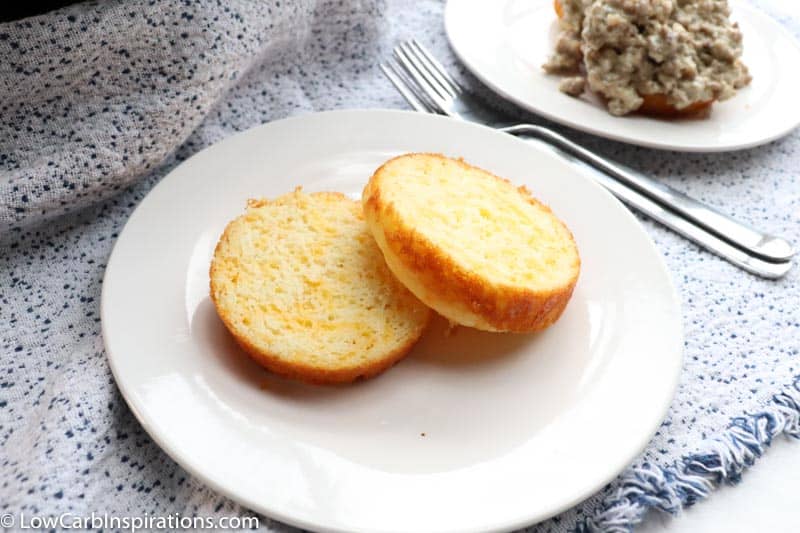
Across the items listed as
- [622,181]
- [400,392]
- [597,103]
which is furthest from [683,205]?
[400,392]

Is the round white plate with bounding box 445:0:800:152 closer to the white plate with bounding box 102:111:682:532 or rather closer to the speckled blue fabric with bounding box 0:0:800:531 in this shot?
the speckled blue fabric with bounding box 0:0:800:531

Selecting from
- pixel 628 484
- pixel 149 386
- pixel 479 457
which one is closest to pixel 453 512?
pixel 479 457

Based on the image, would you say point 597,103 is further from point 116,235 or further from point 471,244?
point 116,235

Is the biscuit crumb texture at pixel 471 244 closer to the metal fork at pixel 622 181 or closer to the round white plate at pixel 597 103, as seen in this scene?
the metal fork at pixel 622 181

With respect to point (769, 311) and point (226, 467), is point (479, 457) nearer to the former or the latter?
point (226, 467)

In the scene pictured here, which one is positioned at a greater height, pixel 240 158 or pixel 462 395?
pixel 240 158
